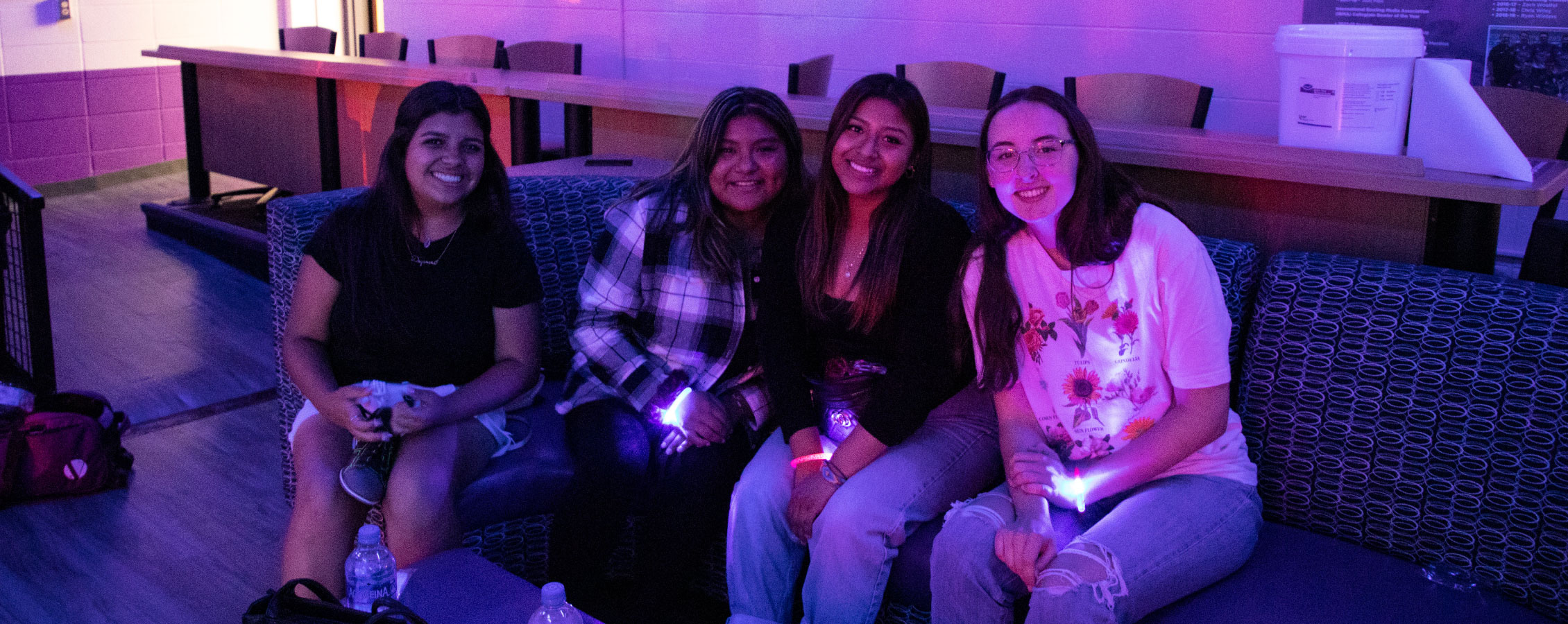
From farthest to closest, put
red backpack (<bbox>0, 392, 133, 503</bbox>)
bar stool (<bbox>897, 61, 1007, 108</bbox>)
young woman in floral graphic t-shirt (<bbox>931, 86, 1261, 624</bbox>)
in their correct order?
1. bar stool (<bbox>897, 61, 1007, 108</bbox>)
2. red backpack (<bbox>0, 392, 133, 503</bbox>)
3. young woman in floral graphic t-shirt (<bbox>931, 86, 1261, 624</bbox>)

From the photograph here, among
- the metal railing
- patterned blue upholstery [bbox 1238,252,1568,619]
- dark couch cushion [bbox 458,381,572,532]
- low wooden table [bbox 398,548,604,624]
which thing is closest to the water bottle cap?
low wooden table [bbox 398,548,604,624]

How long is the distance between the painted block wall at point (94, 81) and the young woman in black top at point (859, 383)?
5633 mm

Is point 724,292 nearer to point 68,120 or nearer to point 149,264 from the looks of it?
point 149,264

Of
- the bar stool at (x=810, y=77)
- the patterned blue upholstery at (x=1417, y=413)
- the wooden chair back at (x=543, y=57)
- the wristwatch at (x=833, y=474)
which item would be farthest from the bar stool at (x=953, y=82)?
the wristwatch at (x=833, y=474)

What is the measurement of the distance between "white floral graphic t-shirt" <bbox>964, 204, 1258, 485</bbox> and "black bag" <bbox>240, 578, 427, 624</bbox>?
38.7 inches

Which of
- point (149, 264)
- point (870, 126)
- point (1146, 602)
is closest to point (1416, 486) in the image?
point (1146, 602)

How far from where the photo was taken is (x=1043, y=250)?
1832 millimetres

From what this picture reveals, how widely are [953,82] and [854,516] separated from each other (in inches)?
94.7

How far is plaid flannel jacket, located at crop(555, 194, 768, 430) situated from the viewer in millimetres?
→ 2139

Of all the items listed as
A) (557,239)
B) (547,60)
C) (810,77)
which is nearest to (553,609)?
(557,239)

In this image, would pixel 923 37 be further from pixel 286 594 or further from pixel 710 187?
pixel 286 594

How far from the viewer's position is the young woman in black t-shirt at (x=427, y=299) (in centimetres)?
202

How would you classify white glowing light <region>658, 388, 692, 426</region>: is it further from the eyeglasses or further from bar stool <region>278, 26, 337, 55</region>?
bar stool <region>278, 26, 337, 55</region>

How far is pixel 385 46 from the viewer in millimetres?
5441
